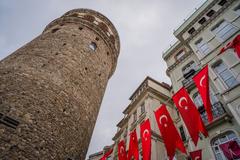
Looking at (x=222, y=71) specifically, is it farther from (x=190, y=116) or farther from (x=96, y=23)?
(x=96, y=23)

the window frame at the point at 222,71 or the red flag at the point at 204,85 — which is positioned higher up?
the window frame at the point at 222,71

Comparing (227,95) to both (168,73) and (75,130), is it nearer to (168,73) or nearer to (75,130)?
(168,73)

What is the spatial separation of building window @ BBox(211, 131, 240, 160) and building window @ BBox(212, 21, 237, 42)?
20.6ft

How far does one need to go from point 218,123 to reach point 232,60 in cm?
379

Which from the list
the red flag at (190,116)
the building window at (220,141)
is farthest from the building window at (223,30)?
the building window at (220,141)

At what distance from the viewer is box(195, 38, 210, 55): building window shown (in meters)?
14.0

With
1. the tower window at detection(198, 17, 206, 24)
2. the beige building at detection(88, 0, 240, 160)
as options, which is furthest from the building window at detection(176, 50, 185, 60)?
the tower window at detection(198, 17, 206, 24)

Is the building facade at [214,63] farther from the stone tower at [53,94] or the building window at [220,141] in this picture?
the stone tower at [53,94]

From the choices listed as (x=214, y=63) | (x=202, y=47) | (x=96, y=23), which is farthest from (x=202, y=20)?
(x=96, y=23)

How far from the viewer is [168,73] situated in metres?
17.9

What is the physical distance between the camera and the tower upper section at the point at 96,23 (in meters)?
19.0

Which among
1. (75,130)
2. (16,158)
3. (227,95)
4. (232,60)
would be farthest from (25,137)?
(232,60)

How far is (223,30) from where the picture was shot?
13.5 m

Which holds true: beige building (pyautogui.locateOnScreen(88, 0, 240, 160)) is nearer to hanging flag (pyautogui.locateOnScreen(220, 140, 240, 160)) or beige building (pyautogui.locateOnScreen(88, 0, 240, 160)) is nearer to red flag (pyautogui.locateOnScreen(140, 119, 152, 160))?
hanging flag (pyautogui.locateOnScreen(220, 140, 240, 160))
